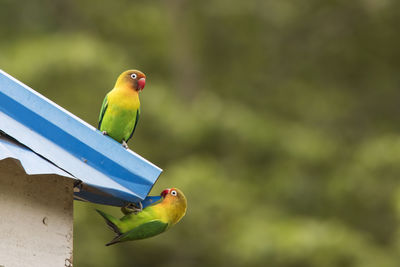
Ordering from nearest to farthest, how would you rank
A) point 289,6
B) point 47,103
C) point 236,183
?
point 47,103
point 236,183
point 289,6

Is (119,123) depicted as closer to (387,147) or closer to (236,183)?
(387,147)

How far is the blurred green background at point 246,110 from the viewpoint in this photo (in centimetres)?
927

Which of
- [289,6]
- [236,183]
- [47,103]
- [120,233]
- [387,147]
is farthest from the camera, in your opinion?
[289,6]

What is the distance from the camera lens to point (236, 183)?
404 inches

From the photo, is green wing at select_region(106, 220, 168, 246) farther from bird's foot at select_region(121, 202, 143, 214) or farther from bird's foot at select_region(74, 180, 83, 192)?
bird's foot at select_region(74, 180, 83, 192)

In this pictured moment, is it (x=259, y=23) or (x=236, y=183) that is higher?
(x=259, y=23)

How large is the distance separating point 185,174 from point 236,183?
126cm

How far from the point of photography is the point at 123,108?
3.23m

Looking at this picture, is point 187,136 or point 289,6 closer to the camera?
point 187,136

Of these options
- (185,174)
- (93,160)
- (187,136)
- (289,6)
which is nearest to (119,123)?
(93,160)

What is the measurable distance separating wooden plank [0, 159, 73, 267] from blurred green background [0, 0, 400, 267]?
5.44m

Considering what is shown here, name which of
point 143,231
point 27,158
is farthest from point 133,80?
point 27,158

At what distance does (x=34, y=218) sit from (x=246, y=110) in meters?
8.61

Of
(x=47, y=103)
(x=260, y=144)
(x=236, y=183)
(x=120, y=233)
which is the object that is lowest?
(x=120, y=233)
